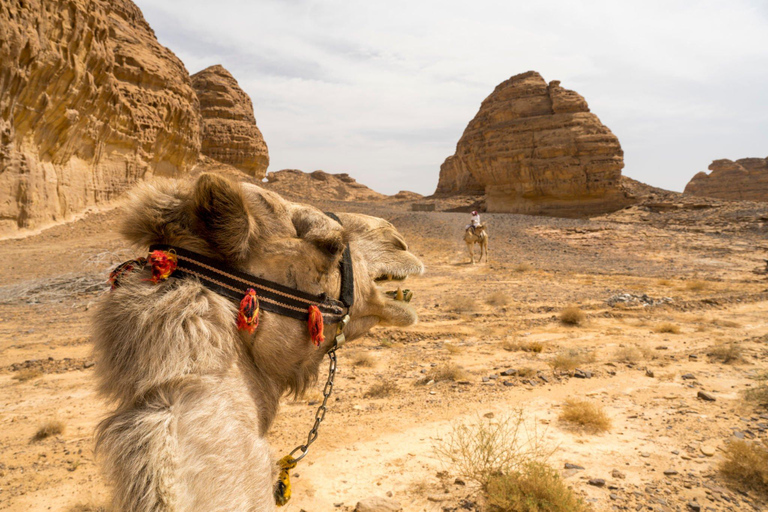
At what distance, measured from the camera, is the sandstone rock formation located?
43156 millimetres

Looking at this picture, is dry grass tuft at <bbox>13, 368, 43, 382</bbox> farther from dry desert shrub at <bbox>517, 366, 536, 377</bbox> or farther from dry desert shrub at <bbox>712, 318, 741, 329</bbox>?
dry desert shrub at <bbox>712, 318, 741, 329</bbox>

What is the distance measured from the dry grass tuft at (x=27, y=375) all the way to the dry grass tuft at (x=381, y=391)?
4240 millimetres

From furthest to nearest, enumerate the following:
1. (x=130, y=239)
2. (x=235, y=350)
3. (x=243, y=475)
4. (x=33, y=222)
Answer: (x=33, y=222), (x=130, y=239), (x=235, y=350), (x=243, y=475)

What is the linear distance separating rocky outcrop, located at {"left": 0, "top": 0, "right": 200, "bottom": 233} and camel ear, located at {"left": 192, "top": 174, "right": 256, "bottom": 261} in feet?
71.3

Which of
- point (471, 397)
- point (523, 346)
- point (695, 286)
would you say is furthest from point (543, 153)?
point (471, 397)

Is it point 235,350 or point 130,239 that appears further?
point 130,239

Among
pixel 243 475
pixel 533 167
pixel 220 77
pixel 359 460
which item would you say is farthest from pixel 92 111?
pixel 533 167

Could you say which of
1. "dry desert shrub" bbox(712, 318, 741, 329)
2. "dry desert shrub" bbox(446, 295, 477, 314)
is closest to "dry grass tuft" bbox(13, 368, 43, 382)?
"dry desert shrub" bbox(446, 295, 477, 314)

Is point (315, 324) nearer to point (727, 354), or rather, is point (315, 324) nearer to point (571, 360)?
point (571, 360)

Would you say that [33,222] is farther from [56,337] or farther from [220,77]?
[220,77]

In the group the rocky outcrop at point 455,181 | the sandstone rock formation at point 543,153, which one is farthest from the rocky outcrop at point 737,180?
the rocky outcrop at point 455,181

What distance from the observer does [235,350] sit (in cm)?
122

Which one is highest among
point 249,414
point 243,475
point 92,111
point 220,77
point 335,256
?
point 220,77

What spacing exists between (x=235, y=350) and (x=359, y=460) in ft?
8.73
